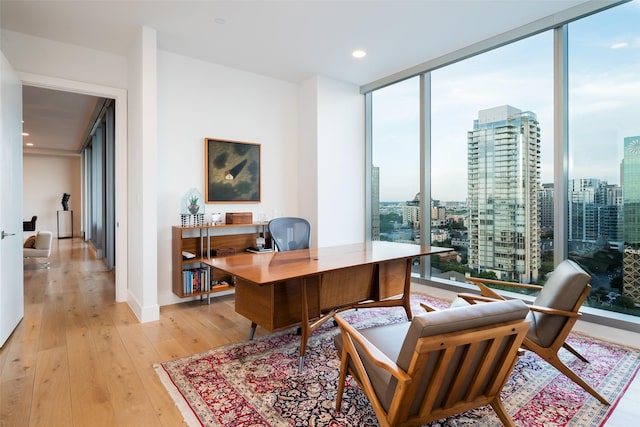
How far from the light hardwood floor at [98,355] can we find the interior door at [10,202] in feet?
0.91

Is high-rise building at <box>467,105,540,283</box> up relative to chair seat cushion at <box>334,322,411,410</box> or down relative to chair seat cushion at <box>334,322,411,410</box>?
up

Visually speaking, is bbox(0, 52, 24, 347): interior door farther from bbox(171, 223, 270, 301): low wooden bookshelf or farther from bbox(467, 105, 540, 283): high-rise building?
bbox(467, 105, 540, 283): high-rise building

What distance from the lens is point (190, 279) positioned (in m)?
3.96

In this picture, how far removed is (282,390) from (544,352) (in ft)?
5.56

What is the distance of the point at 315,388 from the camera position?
7.23 ft

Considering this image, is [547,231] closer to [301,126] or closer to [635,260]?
[635,260]

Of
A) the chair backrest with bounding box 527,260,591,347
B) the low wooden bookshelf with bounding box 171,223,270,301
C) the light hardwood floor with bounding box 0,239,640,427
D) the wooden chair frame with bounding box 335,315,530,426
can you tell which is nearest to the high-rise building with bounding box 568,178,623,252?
the light hardwood floor with bounding box 0,239,640,427

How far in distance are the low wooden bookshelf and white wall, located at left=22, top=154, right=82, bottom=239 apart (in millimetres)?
9917

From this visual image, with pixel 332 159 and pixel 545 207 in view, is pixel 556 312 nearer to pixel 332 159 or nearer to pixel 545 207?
pixel 545 207

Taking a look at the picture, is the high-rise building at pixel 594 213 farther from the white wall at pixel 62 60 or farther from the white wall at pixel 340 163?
the white wall at pixel 62 60

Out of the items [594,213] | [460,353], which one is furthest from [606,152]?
[460,353]

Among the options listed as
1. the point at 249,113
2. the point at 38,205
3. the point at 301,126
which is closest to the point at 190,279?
the point at 249,113

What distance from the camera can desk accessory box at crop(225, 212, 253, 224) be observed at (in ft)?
14.1

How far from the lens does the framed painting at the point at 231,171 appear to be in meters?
4.36
